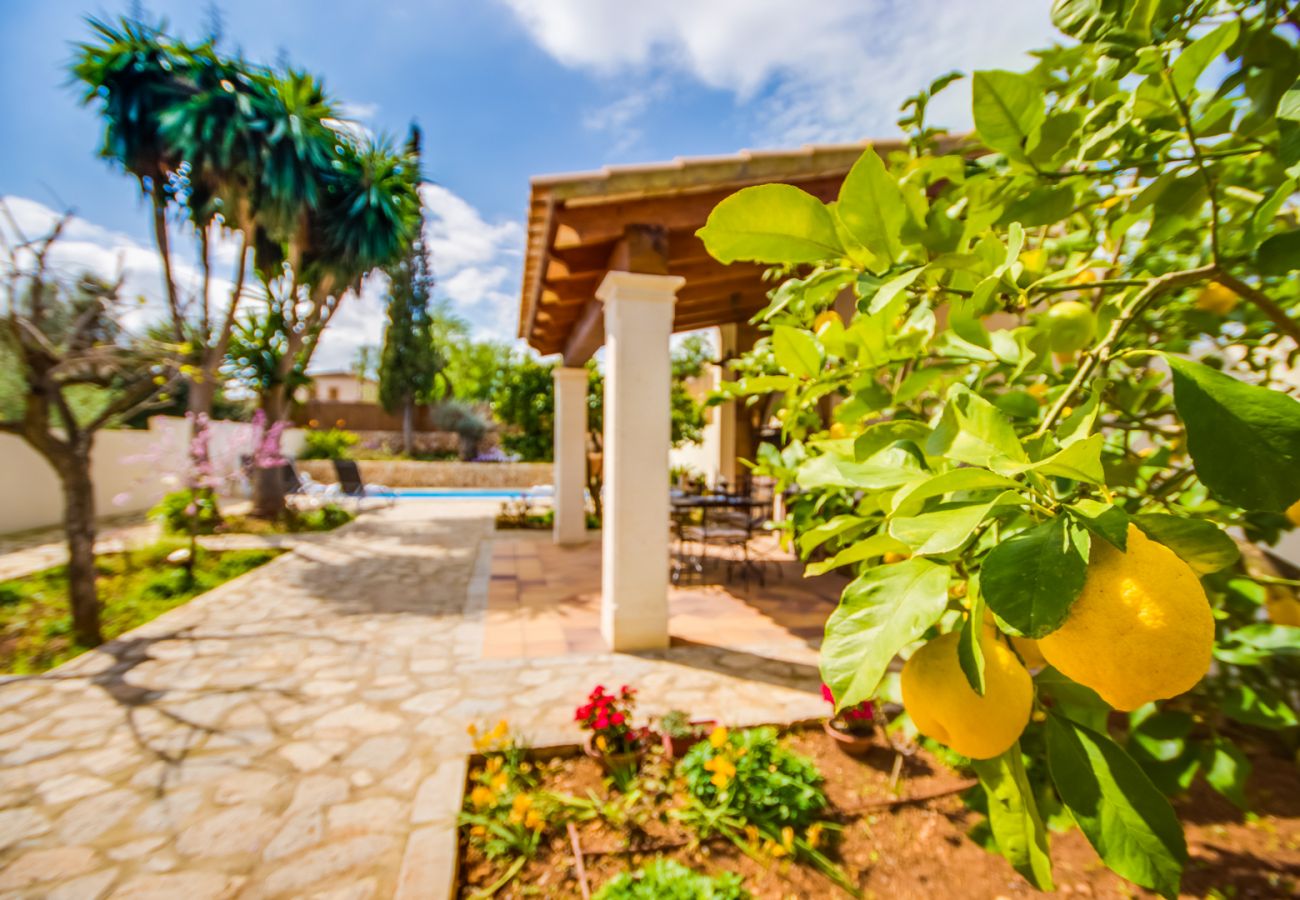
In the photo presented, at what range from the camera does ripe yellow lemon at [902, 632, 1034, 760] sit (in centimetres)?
55

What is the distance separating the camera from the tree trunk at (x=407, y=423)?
23803 mm

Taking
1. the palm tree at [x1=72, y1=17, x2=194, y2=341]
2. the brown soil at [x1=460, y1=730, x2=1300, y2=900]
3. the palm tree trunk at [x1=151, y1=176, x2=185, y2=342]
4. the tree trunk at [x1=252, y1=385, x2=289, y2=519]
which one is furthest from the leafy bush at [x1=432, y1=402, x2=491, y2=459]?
the brown soil at [x1=460, y1=730, x2=1300, y2=900]

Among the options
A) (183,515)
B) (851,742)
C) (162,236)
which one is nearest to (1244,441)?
(851,742)

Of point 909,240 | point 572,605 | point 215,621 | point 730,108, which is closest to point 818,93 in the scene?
point 730,108

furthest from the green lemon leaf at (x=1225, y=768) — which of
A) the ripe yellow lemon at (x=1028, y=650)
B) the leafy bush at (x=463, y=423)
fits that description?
the leafy bush at (x=463, y=423)

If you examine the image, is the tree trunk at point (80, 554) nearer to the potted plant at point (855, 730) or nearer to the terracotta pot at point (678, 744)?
the terracotta pot at point (678, 744)

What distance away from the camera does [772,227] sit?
1.91 feet

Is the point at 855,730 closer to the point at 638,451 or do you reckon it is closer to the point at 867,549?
the point at 638,451

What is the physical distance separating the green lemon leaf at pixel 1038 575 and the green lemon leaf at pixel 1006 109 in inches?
20.2

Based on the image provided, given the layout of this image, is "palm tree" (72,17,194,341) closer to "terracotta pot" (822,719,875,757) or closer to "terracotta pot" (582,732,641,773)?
"terracotta pot" (582,732,641,773)

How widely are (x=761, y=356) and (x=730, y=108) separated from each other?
3.95 metres

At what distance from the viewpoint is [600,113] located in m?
4.86

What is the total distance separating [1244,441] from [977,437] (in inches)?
7.3

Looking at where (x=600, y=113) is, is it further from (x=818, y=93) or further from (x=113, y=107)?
(x=113, y=107)
